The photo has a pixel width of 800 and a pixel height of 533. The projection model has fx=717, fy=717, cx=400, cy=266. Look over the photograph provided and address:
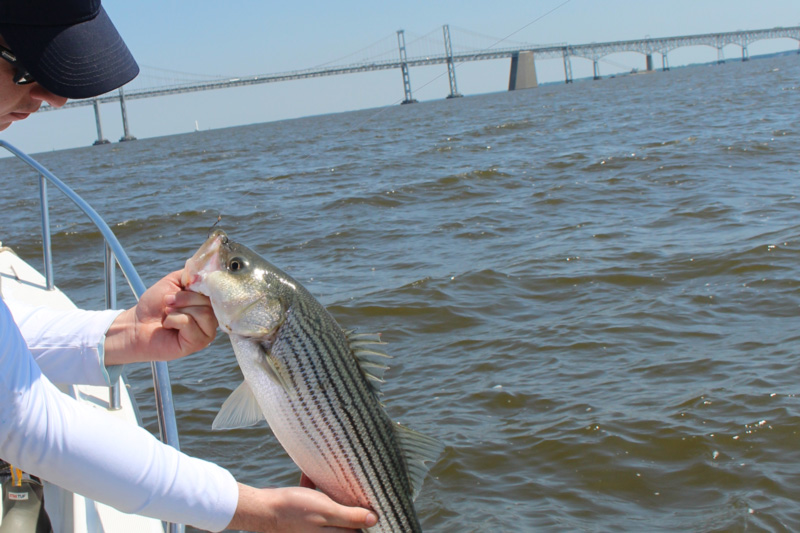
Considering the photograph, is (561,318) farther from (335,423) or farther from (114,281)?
(335,423)

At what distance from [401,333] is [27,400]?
563cm

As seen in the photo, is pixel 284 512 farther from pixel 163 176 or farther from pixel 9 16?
pixel 163 176

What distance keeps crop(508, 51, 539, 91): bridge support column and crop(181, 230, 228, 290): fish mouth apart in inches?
4127

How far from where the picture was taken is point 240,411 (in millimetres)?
1940

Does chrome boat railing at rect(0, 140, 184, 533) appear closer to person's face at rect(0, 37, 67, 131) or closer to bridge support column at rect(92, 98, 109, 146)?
person's face at rect(0, 37, 67, 131)

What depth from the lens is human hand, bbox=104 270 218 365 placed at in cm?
218

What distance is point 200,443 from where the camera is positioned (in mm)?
5363

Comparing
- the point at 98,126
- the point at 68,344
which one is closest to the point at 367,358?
the point at 68,344

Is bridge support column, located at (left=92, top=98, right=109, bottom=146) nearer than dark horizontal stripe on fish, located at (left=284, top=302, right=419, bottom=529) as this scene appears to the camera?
No

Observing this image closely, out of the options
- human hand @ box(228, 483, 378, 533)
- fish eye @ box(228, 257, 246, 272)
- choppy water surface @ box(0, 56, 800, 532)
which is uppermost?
fish eye @ box(228, 257, 246, 272)

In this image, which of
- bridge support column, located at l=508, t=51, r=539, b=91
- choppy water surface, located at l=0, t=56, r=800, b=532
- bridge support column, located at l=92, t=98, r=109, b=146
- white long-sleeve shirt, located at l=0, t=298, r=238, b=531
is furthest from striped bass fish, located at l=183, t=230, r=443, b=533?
bridge support column, located at l=508, t=51, r=539, b=91

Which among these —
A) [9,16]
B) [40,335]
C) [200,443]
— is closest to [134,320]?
[40,335]

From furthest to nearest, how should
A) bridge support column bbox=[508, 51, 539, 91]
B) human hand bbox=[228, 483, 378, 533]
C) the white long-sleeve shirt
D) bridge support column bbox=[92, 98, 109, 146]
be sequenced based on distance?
bridge support column bbox=[508, 51, 539, 91] < bridge support column bbox=[92, 98, 109, 146] < human hand bbox=[228, 483, 378, 533] < the white long-sleeve shirt

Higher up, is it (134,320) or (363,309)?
(134,320)
